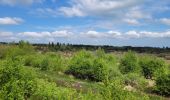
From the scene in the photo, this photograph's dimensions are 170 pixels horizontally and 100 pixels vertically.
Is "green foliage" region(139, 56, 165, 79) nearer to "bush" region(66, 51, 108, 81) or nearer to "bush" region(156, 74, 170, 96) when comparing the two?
"bush" region(66, 51, 108, 81)

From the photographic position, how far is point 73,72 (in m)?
78.3

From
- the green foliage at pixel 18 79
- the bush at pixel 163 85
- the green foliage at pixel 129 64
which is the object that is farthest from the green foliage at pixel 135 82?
the green foliage at pixel 18 79

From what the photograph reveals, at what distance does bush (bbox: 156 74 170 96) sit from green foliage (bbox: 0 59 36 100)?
23.8 metres

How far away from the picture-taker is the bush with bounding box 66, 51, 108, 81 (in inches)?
2746

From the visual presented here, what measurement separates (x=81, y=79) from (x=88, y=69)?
2.51 meters

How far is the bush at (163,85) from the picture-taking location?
54531 mm

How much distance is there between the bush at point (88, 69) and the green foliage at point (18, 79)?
97.8ft

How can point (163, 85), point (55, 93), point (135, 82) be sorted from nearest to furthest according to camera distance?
point (55, 93) → point (163, 85) → point (135, 82)

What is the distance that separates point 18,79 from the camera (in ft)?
124

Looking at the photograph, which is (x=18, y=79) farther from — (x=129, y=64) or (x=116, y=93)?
(x=129, y=64)

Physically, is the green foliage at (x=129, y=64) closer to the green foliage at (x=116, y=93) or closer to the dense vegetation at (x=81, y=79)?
A: the dense vegetation at (x=81, y=79)

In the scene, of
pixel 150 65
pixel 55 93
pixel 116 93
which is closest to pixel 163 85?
pixel 150 65

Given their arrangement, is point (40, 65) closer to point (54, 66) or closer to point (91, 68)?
point (54, 66)

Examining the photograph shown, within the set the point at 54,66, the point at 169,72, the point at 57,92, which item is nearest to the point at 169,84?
the point at 169,72
